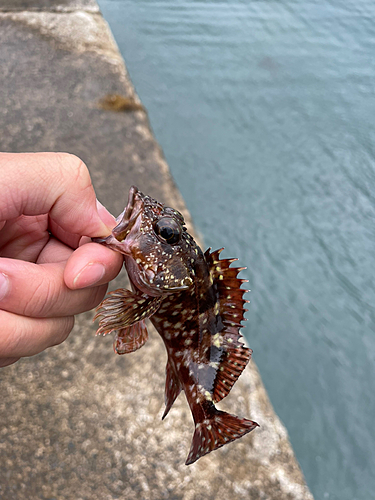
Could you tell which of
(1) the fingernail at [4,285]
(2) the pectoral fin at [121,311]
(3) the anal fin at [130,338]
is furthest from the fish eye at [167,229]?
(1) the fingernail at [4,285]

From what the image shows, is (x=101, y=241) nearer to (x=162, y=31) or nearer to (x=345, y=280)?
(x=345, y=280)

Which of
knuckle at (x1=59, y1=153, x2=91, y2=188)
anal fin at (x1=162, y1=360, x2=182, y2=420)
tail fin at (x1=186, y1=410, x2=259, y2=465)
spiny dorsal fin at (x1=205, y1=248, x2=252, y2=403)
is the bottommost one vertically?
anal fin at (x1=162, y1=360, x2=182, y2=420)

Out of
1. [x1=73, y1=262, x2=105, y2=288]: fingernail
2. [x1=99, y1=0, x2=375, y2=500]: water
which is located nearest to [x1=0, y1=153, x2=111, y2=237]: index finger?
[x1=73, y1=262, x2=105, y2=288]: fingernail

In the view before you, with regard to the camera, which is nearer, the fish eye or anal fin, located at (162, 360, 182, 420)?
the fish eye

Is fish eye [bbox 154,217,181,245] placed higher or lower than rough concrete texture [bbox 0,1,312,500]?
higher

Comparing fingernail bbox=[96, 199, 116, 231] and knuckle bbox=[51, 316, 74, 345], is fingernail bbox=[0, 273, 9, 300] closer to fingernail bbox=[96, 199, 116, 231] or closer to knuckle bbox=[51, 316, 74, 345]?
knuckle bbox=[51, 316, 74, 345]

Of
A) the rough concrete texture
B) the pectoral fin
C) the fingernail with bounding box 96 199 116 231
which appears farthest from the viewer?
the rough concrete texture

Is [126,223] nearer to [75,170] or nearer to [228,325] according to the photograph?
[75,170]

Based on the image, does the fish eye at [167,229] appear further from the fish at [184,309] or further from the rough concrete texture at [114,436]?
the rough concrete texture at [114,436]
